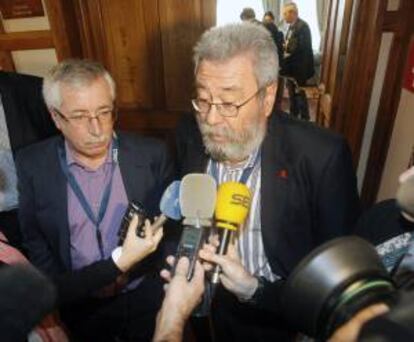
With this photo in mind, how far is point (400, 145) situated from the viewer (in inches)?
85.9

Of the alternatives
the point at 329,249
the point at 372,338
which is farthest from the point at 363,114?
the point at 372,338

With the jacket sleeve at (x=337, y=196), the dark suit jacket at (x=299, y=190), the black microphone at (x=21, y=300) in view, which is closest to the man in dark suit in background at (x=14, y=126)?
the dark suit jacket at (x=299, y=190)

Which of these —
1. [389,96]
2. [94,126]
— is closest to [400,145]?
[389,96]

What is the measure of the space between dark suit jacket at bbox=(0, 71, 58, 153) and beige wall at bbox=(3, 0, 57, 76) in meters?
0.79

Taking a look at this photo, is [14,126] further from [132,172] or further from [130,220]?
[130,220]

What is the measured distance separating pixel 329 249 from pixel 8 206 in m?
1.67

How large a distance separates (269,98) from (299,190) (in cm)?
34

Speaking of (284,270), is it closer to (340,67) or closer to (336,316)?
(336,316)

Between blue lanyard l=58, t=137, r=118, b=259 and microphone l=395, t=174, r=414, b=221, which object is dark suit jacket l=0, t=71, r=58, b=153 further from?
→ microphone l=395, t=174, r=414, b=221

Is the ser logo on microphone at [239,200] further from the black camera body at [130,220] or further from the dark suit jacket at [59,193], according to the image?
the dark suit jacket at [59,193]

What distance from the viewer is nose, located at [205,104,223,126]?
127cm

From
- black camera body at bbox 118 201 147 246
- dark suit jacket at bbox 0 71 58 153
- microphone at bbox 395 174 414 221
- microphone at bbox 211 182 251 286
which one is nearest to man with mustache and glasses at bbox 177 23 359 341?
microphone at bbox 211 182 251 286

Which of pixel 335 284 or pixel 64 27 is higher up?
pixel 64 27

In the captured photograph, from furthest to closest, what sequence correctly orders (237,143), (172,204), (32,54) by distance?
(32,54) → (237,143) → (172,204)
